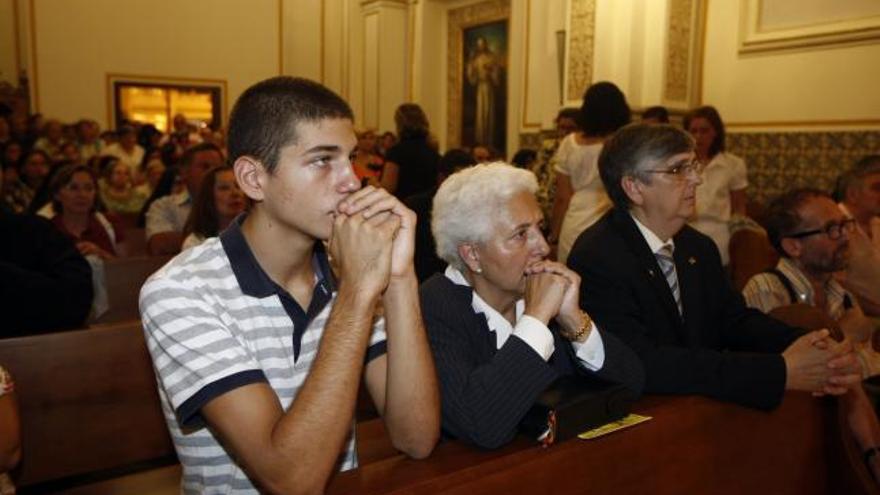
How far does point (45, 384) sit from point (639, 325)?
5.96 ft

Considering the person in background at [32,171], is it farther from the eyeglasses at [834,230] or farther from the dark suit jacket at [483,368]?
the eyeglasses at [834,230]

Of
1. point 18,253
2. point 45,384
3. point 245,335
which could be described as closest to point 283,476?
point 245,335

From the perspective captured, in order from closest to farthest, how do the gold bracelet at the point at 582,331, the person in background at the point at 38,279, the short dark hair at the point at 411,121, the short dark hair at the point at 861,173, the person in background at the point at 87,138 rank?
the gold bracelet at the point at 582,331 → the person in background at the point at 38,279 → the short dark hair at the point at 861,173 → the short dark hair at the point at 411,121 → the person in background at the point at 87,138

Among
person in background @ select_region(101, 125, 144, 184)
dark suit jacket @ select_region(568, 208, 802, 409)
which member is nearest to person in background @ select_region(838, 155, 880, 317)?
dark suit jacket @ select_region(568, 208, 802, 409)

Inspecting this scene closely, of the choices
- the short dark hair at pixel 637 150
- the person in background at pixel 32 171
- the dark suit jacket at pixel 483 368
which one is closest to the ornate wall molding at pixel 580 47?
the short dark hair at pixel 637 150

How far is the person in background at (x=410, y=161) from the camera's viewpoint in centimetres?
555

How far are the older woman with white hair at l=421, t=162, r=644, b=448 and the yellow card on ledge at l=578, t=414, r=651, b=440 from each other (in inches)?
5.6

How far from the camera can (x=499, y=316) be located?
6.85 feet

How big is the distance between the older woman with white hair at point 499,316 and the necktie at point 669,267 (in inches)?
25.5

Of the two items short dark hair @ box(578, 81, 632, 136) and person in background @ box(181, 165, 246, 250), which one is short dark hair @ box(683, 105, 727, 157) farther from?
person in background @ box(181, 165, 246, 250)

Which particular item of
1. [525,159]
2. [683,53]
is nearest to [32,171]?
[525,159]

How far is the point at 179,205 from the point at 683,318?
3.60 metres

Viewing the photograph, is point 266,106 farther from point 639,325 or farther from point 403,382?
point 639,325

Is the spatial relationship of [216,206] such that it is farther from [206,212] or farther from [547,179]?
[547,179]
